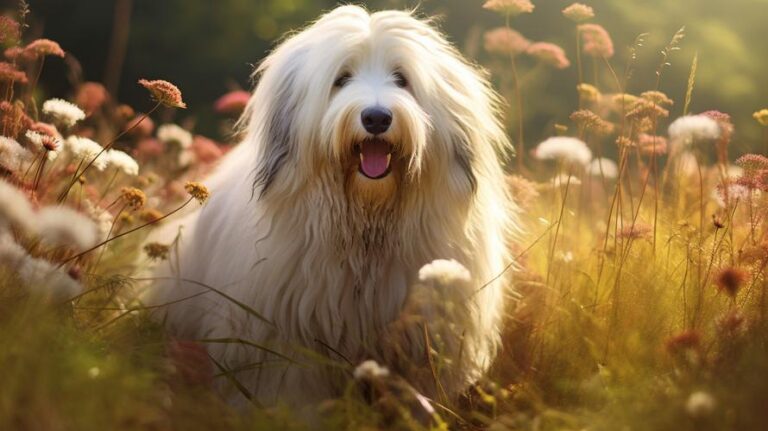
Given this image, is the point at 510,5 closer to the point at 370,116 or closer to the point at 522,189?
the point at 522,189

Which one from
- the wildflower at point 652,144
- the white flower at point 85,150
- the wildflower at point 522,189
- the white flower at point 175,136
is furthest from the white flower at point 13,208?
the white flower at point 175,136

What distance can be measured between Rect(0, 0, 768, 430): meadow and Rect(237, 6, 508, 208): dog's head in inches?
14.7

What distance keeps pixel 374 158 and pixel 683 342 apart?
3.69ft

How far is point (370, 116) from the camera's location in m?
3.12

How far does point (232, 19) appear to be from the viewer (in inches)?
478

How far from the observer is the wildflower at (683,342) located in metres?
2.79

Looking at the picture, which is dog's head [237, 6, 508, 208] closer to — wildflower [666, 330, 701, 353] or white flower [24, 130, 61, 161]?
white flower [24, 130, 61, 161]

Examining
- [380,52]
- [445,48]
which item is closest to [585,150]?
[445,48]

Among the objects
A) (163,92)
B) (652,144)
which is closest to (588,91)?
(652,144)

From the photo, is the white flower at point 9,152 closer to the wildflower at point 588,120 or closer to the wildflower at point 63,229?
the wildflower at point 63,229

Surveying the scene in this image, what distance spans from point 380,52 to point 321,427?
1268 mm

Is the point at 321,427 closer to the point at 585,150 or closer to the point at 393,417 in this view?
the point at 393,417

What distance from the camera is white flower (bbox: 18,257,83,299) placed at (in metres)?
2.83

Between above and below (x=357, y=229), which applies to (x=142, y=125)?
above
